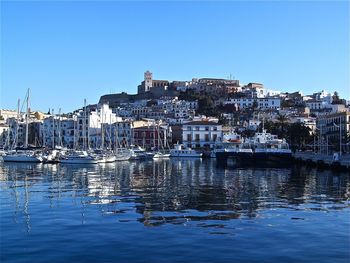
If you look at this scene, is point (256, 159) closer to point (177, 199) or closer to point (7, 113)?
point (177, 199)

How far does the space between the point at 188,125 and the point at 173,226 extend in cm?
10570

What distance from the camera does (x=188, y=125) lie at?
124250 mm

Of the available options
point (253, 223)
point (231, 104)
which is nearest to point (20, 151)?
point (253, 223)

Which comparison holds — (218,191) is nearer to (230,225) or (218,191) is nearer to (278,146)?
(230,225)

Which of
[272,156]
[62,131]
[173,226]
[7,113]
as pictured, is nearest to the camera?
[173,226]

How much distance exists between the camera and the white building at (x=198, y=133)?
124 m

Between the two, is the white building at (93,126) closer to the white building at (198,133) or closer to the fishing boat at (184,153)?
the white building at (198,133)

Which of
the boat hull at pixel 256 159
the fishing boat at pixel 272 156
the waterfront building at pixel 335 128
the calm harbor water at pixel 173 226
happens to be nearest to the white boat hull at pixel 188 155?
the fishing boat at pixel 272 156

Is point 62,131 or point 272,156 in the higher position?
point 62,131

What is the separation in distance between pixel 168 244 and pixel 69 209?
29.9ft

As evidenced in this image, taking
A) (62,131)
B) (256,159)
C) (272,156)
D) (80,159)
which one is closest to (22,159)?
(80,159)

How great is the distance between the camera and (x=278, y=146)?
79.1 m

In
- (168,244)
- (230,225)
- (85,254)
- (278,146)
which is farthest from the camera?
(278,146)

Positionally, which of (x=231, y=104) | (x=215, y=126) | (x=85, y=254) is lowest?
(x=85, y=254)
